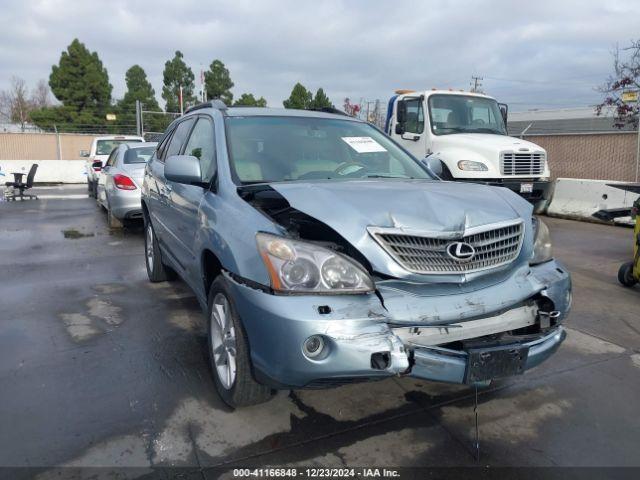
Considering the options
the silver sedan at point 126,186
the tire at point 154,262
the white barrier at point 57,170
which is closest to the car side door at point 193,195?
the tire at point 154,262

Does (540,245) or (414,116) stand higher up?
(414,116)

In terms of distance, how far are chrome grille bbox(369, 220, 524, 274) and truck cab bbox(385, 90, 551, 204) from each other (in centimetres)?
672

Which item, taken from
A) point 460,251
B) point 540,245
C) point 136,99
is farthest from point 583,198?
point 136,99

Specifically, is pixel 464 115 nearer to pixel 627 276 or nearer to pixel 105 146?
pixel 627 276

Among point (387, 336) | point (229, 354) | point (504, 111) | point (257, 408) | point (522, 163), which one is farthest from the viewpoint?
point (504, 111)

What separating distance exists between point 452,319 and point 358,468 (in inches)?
34.4

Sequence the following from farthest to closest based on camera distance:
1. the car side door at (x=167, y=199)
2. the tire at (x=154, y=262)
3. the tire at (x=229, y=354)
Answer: the tire at (x=154, y=262), the car side door at (x=167, y=199), the tire at (x=229, y=354)

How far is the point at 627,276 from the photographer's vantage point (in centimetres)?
571

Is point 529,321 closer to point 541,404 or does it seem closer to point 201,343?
point 541,404

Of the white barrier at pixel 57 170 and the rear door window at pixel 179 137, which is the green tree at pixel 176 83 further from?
the rear door window at pixel 179 137

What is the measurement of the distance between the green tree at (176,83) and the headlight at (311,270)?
1728 inches

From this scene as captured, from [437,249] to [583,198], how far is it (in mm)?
9830

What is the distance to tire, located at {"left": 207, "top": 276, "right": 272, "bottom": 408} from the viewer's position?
2.78 m

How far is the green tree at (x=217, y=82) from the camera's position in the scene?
43969 mm
